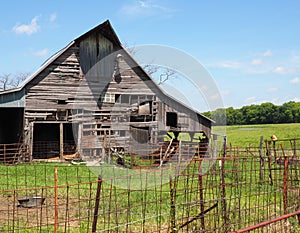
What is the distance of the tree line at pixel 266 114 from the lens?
2434 inches

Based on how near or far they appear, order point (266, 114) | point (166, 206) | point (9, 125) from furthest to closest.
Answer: point (266, 114)
point (9, 125)
point (166, 206)

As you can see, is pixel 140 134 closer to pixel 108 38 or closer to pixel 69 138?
pixel 69 138

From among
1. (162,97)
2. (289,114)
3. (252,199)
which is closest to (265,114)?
(289,114)

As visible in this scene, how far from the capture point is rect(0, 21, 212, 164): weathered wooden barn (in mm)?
18109

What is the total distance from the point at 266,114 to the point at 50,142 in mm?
47695

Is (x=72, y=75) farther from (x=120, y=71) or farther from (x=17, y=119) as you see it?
(x=17, y=119)

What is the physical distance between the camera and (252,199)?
31.7ft

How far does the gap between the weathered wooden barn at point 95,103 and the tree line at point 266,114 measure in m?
42.4

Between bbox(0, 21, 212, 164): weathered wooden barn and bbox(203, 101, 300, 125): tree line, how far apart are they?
4242cm

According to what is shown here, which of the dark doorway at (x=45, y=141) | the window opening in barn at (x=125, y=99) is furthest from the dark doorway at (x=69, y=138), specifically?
the window opening in barn at (x=125, y=99)

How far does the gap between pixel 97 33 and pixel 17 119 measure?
627cm

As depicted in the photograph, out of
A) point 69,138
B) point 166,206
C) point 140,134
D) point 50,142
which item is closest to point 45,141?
point 50,142

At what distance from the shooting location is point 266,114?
6262cm

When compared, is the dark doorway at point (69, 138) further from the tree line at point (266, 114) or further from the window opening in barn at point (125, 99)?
the tree line at point (266, 114)
